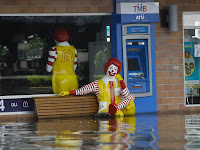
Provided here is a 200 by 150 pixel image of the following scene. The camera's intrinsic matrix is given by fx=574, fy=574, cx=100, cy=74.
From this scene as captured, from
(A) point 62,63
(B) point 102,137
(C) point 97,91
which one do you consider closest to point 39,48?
(A) point 62,63

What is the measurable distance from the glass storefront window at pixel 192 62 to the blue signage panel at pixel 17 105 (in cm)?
408

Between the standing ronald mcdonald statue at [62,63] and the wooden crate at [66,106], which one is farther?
the standing ronald mcdonald statue at [62,63]

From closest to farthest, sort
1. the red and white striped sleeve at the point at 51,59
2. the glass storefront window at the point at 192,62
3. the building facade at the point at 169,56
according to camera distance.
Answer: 1. the red and white striped sleeve at the point at 51,59
2. the building facade at the point at 169,56
3. the glass storefront window at the point at 192,62

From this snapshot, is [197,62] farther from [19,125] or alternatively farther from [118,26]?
[19,125]

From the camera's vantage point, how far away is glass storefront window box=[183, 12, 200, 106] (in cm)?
1488

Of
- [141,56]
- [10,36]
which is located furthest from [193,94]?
[10,36]

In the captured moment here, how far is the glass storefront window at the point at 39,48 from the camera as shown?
44.8 ft

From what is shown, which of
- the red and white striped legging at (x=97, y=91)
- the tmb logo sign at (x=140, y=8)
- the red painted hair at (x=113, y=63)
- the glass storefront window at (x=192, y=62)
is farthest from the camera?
the glass storefront window at (x=192, y=62)

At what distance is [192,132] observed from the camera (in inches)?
382

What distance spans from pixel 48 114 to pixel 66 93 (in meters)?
0.64

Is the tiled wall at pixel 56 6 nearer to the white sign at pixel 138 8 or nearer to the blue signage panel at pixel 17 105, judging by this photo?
the white sign at pixel 138 8

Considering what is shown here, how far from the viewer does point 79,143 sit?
8430mm

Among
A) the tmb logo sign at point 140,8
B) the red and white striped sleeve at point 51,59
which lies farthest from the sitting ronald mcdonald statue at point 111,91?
the tmb logo sign at point 140,8

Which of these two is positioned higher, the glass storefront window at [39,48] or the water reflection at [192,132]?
the glass storefront window at [39,48]
